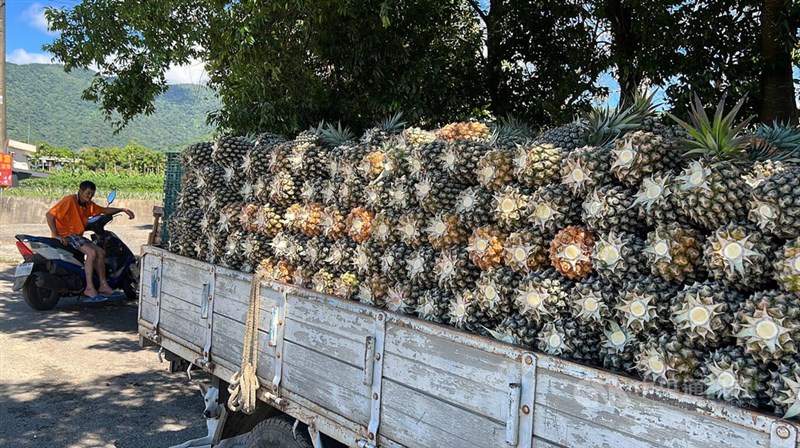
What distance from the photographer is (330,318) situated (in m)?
3.13

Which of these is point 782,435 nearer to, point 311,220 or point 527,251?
point 527,251

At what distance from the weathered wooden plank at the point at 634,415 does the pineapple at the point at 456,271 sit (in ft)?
2.59

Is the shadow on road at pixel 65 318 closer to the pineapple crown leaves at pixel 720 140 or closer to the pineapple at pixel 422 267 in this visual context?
the pineapple at pixel 422 267

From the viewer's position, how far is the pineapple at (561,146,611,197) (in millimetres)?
2492

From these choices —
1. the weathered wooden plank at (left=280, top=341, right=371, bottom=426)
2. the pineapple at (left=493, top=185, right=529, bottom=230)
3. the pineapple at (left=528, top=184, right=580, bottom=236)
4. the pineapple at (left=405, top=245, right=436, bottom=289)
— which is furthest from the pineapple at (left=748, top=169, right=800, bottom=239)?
the weathered wooden plank at (left=280, top=341, right=371, bottom=426)

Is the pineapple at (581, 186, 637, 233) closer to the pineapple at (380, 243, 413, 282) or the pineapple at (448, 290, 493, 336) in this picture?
the pineapple at (448, 290, 493, 336)

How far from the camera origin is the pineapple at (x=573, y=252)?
2.47m

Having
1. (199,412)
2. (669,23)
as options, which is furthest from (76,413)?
(669,23)

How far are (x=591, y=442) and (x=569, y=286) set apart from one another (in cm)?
68

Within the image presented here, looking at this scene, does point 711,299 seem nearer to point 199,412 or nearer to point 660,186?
point 660,186

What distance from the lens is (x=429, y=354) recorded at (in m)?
2.62

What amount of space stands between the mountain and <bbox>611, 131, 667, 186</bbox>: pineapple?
121614 millimetres

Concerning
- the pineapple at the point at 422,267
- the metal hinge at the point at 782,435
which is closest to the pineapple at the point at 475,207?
the pineapple at the point at 422,267

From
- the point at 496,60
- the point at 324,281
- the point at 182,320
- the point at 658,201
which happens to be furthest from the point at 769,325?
the point at 496,60
